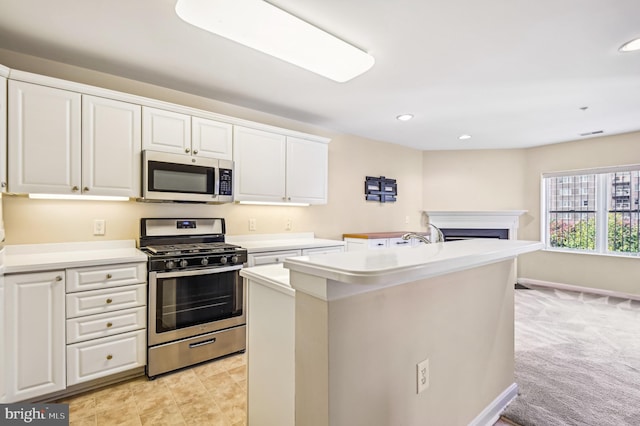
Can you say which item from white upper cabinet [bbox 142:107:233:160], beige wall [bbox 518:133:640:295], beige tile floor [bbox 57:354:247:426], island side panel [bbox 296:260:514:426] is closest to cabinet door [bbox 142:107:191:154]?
white upper cabinet [bbox 142:107:233:160]

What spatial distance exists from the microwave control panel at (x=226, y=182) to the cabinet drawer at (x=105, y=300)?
1.04 m

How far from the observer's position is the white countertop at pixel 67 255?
1.93m

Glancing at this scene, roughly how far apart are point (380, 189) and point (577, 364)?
3047mm

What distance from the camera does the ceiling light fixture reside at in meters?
1.70

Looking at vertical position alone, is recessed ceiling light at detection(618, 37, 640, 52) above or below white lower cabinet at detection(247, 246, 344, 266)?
above

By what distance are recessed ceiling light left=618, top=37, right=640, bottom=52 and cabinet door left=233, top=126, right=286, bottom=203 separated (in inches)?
110

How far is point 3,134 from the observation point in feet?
6.42

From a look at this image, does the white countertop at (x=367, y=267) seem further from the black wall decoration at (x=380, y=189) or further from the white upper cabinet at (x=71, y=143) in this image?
the black wall decoration at (x=380, y=189)

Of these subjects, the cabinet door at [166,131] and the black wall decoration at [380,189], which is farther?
the black wall decoration at [380,189]

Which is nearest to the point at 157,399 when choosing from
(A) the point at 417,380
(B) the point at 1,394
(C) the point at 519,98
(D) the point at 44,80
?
(B) the point at 1,394

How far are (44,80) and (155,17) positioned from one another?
3.12 ft

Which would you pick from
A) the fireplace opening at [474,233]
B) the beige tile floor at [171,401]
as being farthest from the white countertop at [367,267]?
the fireplace opening at [474,233]

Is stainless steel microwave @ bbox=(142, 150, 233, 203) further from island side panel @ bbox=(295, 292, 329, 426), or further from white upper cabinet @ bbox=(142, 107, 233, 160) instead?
island side panel @ bbox=(295, 292, 329, 426)

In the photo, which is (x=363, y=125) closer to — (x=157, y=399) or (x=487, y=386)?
(x=487, y=386)
